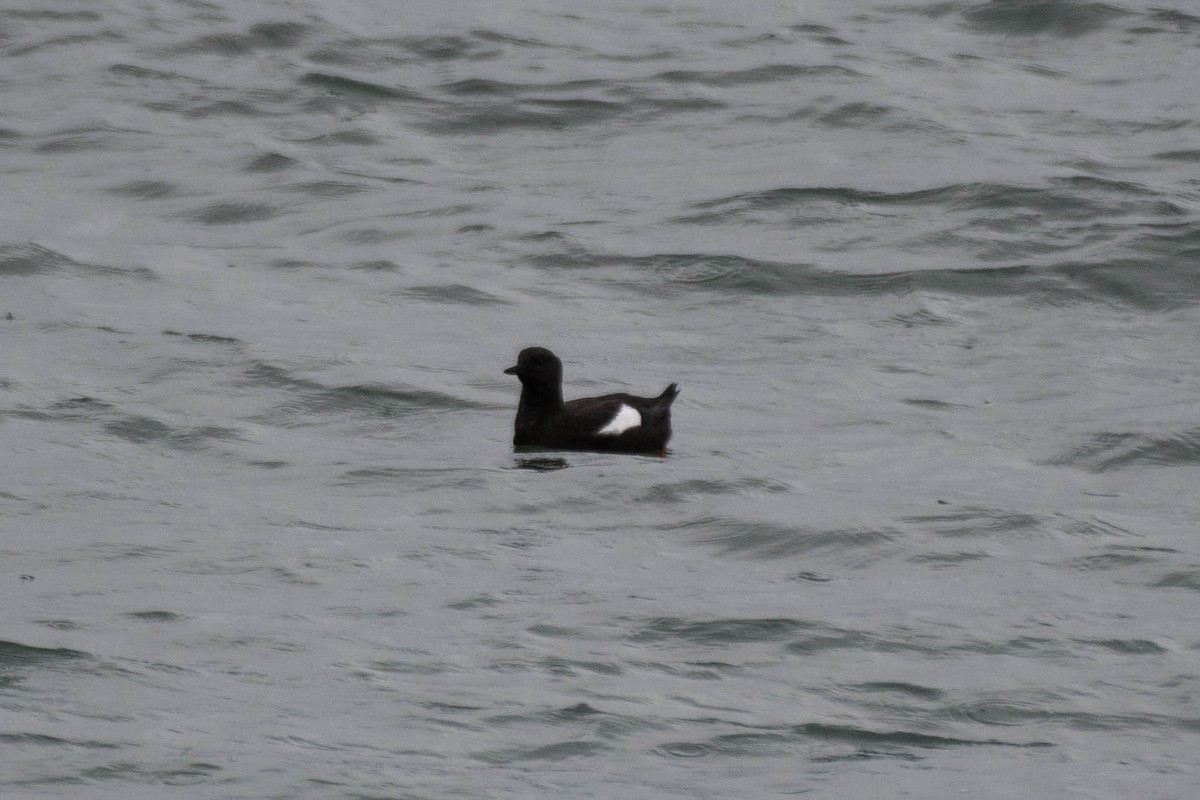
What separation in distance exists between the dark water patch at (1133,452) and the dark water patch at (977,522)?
1123 mm

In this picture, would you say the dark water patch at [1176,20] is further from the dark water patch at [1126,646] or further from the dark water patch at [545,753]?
the dark water patch at [545,753]

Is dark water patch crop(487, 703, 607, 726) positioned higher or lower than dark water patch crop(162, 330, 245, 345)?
lower

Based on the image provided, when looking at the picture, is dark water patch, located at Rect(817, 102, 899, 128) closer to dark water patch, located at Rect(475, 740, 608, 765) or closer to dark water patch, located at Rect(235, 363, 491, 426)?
dark water patch, located at Rect(235, 363, 491, 426)

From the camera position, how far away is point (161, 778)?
6156 millimetres

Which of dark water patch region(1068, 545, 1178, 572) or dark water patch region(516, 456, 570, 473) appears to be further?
dark water patch region(516, 456, 570, 473)

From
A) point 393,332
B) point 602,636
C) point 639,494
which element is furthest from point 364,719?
point 393,332

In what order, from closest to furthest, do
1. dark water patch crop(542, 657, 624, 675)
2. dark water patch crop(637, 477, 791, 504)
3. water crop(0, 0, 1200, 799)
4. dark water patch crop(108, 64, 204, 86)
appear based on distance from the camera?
water crop(0, 0, 1200, 799), dark water patch crop(542, 657, 624, 675), dark water patch crop(637, 477, 791, 504), dark water patch crop(108, 64, 204, 86)

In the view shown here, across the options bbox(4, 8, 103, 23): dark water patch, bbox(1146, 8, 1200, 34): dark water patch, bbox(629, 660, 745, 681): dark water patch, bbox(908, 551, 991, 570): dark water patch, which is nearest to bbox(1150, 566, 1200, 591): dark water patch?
bbox(908, 551, 991, 570): dark water patch

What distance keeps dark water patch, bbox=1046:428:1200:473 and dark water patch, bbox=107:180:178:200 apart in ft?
→ 26.6

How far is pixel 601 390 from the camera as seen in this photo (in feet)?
39.8

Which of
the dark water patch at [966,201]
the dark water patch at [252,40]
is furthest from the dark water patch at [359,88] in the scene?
the dark water patch at [966,201]

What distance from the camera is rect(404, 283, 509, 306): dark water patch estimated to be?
13586 millimetres

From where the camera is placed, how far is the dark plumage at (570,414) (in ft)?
35.6

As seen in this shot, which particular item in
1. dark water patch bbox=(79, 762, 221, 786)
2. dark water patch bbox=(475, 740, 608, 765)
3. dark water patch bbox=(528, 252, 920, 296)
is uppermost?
dark water patch bbox=(528, 252, 920, 296)
